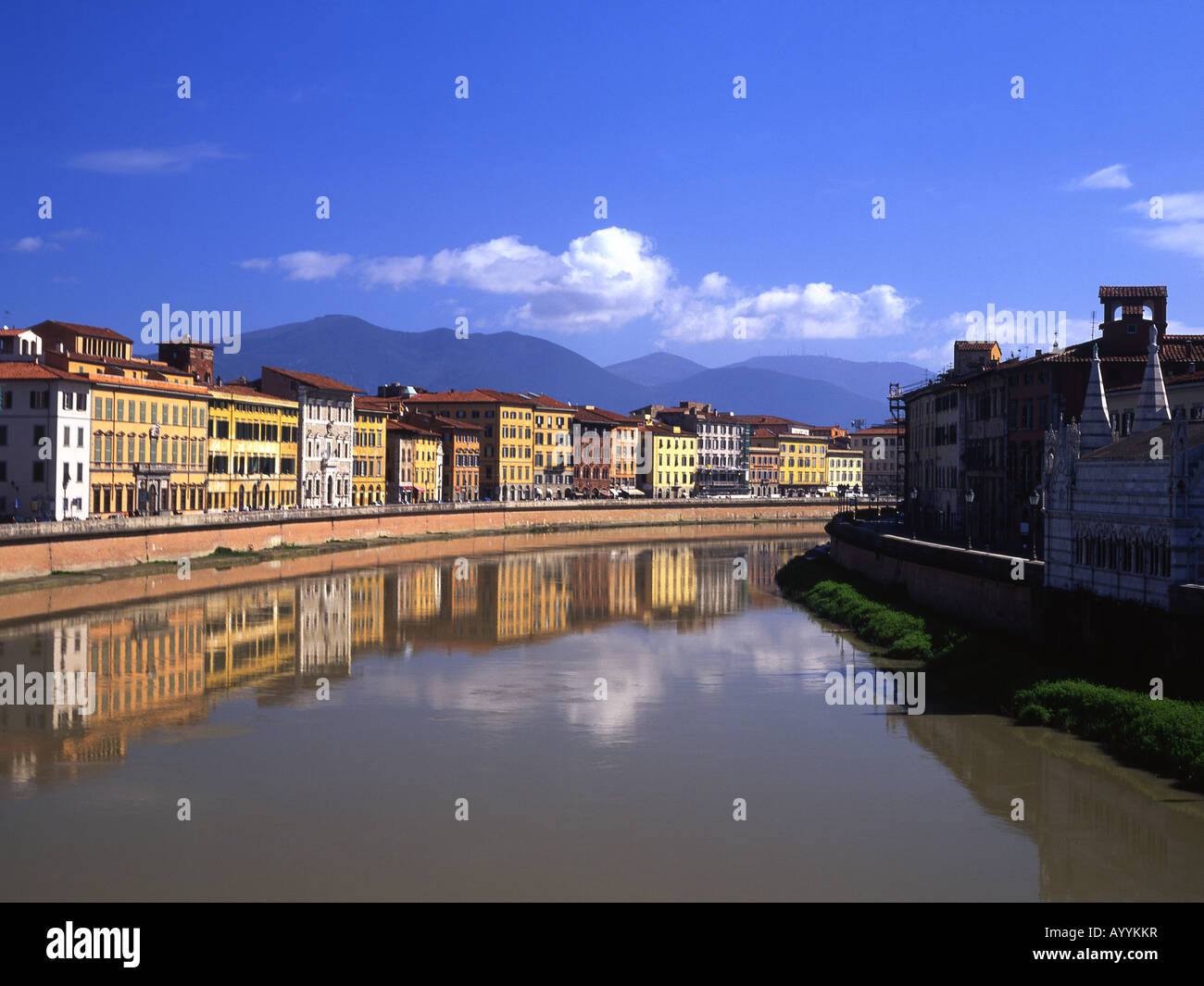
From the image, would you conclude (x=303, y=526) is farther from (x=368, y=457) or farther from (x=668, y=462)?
(x=668, y=462)

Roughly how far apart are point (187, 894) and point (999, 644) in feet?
83.7

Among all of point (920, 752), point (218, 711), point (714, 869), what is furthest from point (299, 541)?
point (714, 869)

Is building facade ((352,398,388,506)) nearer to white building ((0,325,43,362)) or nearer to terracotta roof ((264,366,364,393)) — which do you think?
terracotta roof ((264,366,364,393))

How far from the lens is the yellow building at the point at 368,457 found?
11788 centimetres

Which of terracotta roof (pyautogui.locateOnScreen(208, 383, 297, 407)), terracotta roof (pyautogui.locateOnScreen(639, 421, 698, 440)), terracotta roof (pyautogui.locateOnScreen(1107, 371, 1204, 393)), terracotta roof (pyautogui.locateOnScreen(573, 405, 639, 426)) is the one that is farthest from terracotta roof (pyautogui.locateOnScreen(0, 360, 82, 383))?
terracotta roof (pyautogui.locateOnScreen(639, 421, 698, 440))

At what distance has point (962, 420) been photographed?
72375 mm

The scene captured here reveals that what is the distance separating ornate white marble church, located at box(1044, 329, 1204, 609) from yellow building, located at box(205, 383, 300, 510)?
212ft

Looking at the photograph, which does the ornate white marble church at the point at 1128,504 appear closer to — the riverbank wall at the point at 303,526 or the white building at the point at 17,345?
the riverbank wall at the point at 303,526

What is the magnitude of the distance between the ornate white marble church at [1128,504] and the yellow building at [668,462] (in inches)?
5157

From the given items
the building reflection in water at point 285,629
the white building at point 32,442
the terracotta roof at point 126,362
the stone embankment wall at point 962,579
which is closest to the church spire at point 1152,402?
the stone embankment wall at point 962,579

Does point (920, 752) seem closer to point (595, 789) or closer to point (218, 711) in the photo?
point (595, 789)

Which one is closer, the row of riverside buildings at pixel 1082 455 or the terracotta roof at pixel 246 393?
the row of riverside buildings at pixel 1082 455

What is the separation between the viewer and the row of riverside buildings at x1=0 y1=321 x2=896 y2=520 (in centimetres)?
7238

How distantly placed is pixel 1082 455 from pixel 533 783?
21.5m
